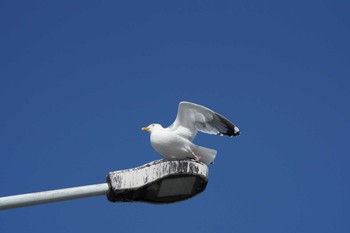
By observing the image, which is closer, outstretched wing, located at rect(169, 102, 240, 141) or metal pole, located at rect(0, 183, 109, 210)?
metal pole, located at rect(0, 183, 109, 210)

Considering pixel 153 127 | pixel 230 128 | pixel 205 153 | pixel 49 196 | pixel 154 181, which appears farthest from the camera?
pixel 153 127

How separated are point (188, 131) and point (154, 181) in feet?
7.41

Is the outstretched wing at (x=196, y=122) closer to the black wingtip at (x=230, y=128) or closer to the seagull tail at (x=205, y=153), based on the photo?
the black wingtip at (x=230, y=128)

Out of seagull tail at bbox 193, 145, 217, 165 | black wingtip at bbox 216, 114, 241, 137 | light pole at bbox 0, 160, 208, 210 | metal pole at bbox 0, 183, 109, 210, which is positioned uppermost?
black wingtip at bbox 216, 114, 241, 137

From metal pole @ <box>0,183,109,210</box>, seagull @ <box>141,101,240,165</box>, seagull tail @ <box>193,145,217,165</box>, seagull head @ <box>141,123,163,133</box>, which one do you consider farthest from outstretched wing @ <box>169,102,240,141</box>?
metal pole @ <box>0,183,109,210</box>

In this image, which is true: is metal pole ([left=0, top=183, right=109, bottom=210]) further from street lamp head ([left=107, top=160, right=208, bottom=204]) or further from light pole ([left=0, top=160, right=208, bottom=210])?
street lamp head ([left=107, top=160, right=208, bottom=204])

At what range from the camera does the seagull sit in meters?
7.43

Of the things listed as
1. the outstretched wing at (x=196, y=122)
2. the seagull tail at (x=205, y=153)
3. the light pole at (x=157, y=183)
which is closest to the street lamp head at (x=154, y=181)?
the light pole at (x=157, y=183)

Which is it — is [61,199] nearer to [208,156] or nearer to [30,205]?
[30,205]

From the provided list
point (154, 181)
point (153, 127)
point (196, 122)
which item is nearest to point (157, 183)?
point (154, 181)

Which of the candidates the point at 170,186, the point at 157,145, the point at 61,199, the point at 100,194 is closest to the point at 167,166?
the point at 170,186

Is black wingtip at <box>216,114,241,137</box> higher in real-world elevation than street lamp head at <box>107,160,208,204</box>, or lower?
higher

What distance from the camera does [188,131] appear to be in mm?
7828

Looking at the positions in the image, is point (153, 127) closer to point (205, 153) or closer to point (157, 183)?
point (205, 153)
